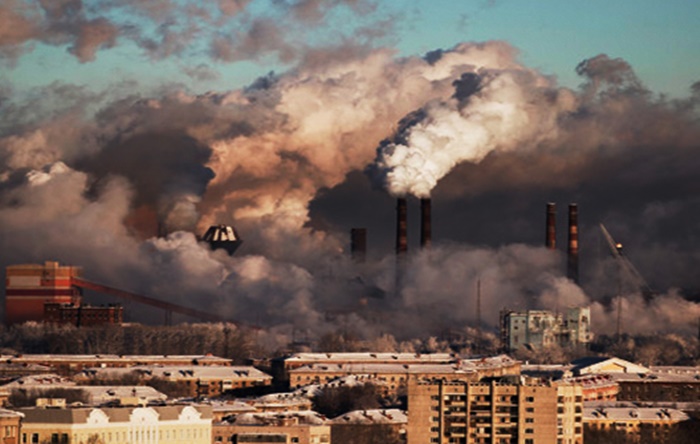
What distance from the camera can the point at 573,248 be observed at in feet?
463

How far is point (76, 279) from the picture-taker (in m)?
143

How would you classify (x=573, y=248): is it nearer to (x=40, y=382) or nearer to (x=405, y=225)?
(x=405, y=225)

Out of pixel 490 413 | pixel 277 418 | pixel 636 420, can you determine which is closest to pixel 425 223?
pixel 636 420

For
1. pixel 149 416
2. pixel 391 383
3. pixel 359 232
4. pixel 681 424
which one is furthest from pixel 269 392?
pixel 149 416

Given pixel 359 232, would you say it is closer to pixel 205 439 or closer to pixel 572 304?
pixel 572 304

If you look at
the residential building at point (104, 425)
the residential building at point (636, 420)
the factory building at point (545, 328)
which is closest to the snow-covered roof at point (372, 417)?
the residential building at point (636, 420)

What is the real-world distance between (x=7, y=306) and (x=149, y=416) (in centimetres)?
6913

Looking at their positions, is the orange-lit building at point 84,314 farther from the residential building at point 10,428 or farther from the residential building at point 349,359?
the residential building at point 10,428

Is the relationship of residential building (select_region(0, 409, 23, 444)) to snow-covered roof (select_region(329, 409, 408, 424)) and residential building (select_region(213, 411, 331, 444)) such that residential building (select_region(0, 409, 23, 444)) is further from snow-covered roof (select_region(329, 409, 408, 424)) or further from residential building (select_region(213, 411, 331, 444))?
snow-covered roof (select_region(329, 409, 408, 424))

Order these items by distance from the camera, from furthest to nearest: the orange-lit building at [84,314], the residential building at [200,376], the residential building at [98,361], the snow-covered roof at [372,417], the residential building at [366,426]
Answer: the orange-lit building at [84,314]
the residential building at [98,361]
the residential building at [200,376]
the snow-covered roof at [372,417]
the residential building at [366,426]

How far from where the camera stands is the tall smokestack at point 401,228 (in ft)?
441

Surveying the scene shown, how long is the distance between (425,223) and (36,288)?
2107 centimetres

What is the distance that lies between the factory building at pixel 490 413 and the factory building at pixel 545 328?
6101cm

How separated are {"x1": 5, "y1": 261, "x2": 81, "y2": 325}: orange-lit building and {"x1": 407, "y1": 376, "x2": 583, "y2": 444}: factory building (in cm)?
5614
